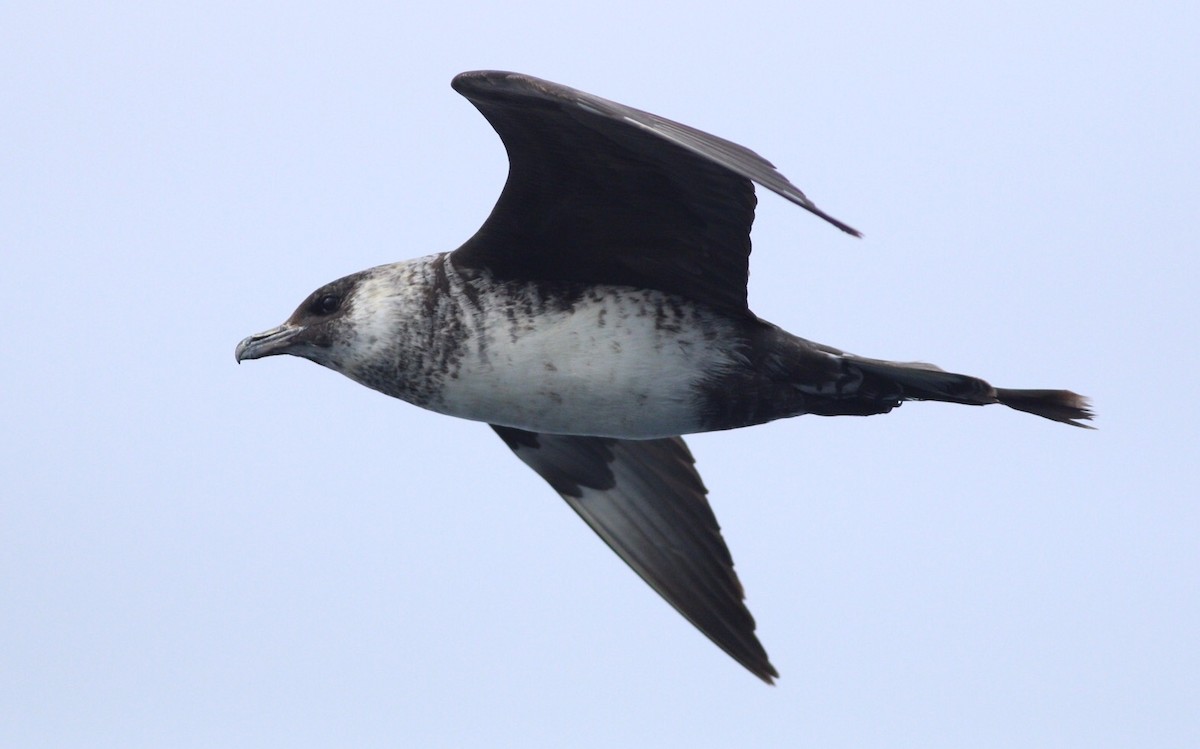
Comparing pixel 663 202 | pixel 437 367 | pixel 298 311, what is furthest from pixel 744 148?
pixel 298 311

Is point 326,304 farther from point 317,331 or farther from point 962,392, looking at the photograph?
point 962,392

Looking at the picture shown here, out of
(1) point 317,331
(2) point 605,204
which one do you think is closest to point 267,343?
(1) point 317,331

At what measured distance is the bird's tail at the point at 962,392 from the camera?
758 cm

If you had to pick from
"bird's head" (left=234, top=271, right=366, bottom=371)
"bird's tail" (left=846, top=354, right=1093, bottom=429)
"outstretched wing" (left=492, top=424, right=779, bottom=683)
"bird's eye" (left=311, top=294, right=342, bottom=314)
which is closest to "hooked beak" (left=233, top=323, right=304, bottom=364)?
"bird's head" (left=234, top=271, right=366, bottom=371)

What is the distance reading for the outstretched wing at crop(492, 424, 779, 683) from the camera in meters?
8.93

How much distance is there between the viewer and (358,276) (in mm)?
8023

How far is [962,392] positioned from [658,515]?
1952mm

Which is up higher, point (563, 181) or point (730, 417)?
point (563, 181)

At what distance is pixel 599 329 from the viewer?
7.57 metres

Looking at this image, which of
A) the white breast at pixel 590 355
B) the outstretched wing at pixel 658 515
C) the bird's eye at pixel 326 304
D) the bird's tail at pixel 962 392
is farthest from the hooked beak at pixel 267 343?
the bird's tail at pixel 962 392

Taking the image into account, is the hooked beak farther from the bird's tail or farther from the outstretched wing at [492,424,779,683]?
the bird's tail

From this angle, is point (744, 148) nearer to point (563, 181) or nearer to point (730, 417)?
point (563, 181)

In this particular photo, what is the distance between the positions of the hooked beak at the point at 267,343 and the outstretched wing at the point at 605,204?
943 millimetres

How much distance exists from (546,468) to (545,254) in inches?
68.5
